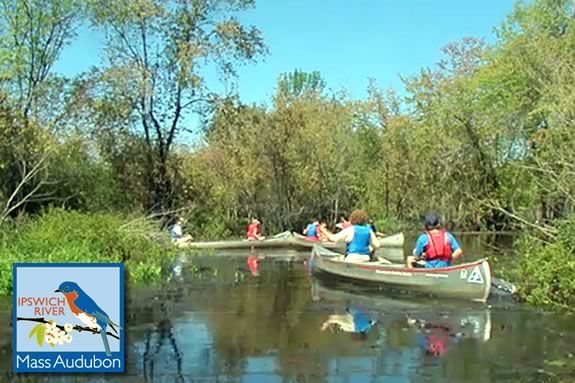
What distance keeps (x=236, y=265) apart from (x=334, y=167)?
21.5 metres

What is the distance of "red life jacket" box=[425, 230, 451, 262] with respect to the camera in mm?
15797

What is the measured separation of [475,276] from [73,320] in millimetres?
9320

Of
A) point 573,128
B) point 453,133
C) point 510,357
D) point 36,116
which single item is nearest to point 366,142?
point 453,133

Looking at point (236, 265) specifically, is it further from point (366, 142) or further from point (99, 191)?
point (366, 142)

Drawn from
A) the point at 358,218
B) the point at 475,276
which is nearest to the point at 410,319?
the point at 475,276

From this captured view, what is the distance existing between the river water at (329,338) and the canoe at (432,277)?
0.24 m

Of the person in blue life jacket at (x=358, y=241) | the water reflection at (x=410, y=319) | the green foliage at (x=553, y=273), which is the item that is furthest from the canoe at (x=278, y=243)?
the green foliage at (x=553, y=273)

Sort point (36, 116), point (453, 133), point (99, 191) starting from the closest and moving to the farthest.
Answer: point (36, 116)
point (99, 191)
point (453, 133)

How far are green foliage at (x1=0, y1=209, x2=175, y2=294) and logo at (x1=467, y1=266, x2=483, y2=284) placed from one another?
25.4ft

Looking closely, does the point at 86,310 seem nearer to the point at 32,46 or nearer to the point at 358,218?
the point at 358,218

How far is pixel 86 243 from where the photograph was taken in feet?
61.2

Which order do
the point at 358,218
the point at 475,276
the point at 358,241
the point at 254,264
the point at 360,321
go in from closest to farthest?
1. the point at 360,321
2. the point at 475,276
3. the point at 358,218
4. the point at 358,241
5. the point at 254,264

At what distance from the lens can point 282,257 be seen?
1126 inches

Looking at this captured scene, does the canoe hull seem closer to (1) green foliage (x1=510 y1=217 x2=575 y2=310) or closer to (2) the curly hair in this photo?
(2) the curly hair
